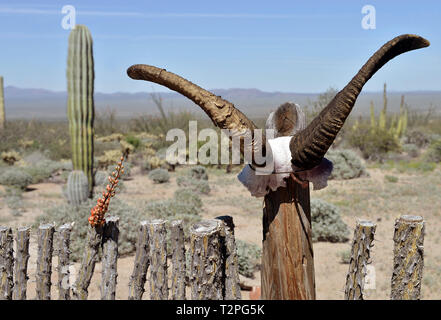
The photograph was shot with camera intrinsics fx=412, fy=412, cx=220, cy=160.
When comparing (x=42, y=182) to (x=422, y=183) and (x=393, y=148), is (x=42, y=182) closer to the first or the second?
(x=422, y=183)

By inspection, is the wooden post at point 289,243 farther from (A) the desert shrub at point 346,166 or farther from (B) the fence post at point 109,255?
(A) the desert shrub at point 346,166

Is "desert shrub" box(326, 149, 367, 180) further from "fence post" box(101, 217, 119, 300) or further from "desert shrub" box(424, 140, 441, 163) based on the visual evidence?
"fence post" box(101, 217, 119, 300)

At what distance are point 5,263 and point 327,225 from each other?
6.02 metres

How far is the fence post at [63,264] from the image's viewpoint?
2.82 metres

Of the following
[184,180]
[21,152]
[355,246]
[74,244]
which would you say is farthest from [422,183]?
[21,152]

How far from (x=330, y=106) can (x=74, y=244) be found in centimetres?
581

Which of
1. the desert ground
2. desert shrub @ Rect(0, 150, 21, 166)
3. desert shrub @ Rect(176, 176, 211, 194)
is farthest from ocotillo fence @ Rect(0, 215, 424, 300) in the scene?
desert shrub @ Rect(0, 150, 21, 166)

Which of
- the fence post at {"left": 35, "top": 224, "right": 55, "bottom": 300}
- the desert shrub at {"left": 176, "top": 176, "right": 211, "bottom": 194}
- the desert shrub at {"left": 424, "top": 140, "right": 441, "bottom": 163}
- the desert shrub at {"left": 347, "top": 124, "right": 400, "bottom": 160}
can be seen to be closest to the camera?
the fence post at {"left": 35, "top": 224, "right": 55, "bottom": 300}

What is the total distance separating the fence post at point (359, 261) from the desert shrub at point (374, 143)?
54.3ft

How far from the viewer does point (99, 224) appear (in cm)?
260

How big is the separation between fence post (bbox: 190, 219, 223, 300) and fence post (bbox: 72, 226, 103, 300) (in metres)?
0.97

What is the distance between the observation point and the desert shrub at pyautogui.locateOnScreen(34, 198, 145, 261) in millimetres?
6484

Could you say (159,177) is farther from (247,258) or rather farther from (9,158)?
(247,258)

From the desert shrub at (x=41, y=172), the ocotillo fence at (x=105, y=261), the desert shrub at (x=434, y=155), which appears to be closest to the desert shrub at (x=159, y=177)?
the desert shrub at (x=41, y=172)
